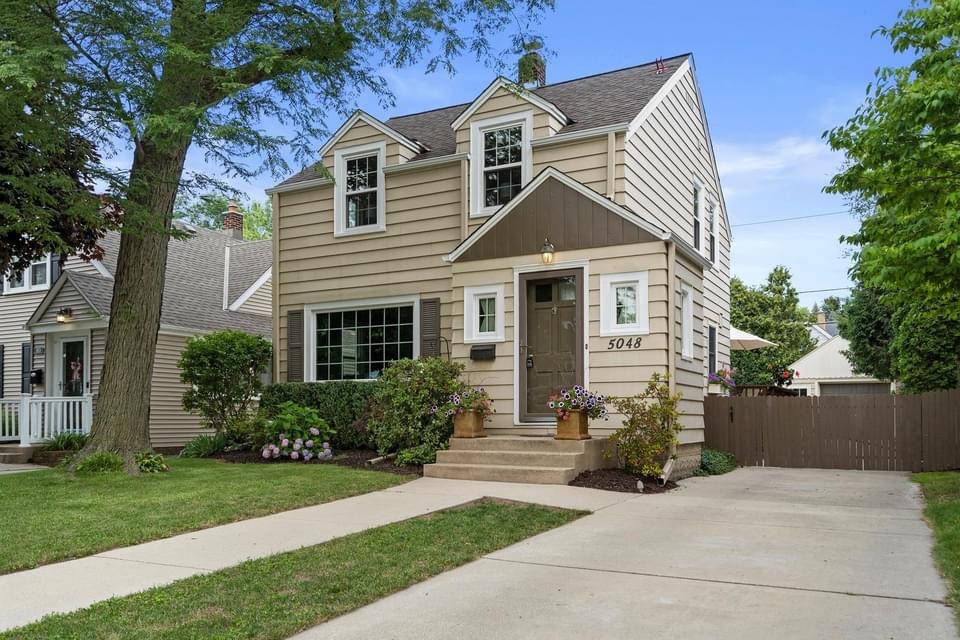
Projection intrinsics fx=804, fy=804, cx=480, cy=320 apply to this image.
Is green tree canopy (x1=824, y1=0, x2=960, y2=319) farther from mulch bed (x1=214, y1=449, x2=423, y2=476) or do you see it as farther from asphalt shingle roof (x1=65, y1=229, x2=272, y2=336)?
asphalt shingle roof (x1=65, y1=229, x2=272, y2=336)

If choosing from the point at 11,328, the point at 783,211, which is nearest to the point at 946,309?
the point at 11,328

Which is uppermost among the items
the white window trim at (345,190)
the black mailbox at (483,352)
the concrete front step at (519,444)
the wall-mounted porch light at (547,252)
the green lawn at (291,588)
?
the white window trim at (345,190)

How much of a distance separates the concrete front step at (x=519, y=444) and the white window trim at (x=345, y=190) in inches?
184

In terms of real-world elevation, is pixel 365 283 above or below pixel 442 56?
below

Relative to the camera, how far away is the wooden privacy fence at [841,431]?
1253 centimetres

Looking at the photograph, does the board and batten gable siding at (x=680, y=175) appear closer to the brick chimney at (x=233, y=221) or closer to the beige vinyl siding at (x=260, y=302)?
the beige vinyl siding at (x=260, y=302)

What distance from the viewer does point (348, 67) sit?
11.2 meters

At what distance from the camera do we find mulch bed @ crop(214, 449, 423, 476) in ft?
34.2

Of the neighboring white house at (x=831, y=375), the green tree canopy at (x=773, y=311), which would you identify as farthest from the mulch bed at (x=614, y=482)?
the green tree canopy at (x=773, y=311)

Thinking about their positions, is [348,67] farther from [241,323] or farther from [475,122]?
[241,323]

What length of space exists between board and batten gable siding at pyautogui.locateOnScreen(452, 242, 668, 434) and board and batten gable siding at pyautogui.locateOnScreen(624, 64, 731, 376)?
1.69 m

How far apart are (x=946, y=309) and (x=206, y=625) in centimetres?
1050

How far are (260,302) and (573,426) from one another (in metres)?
13.0

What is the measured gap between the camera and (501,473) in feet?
31.3
